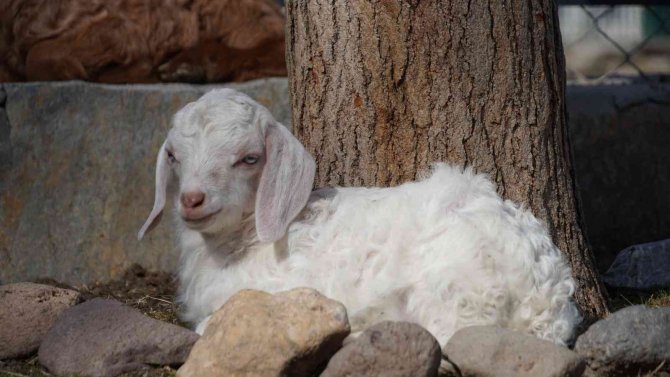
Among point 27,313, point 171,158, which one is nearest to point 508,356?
point 171,158

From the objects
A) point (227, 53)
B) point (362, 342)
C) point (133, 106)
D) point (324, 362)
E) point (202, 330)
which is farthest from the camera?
point (227, 53)

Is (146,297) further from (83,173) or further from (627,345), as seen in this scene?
(627,345)

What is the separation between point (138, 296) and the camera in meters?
5.64

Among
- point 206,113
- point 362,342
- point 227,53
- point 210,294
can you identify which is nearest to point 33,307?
point 210,294

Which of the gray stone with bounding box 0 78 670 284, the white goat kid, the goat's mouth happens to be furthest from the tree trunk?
the gray stone with bounding box 0 78 670 284

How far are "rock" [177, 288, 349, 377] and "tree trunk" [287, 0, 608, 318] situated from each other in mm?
1130

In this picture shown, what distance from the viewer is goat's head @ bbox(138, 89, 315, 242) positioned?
4090mm

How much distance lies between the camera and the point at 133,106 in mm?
6289

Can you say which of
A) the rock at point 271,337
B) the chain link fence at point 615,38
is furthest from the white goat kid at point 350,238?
the chain link fence at point 615,38

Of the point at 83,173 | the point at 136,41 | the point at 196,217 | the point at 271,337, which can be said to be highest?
the point at 136,41

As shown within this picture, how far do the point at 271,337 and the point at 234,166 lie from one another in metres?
0.81

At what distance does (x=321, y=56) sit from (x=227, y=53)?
2218 millimetres

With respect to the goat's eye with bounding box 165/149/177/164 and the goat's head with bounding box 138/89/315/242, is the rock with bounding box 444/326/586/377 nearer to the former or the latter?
the goat's head with bounding box 138/89/315/242

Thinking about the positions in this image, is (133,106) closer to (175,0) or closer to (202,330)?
(175,0)
